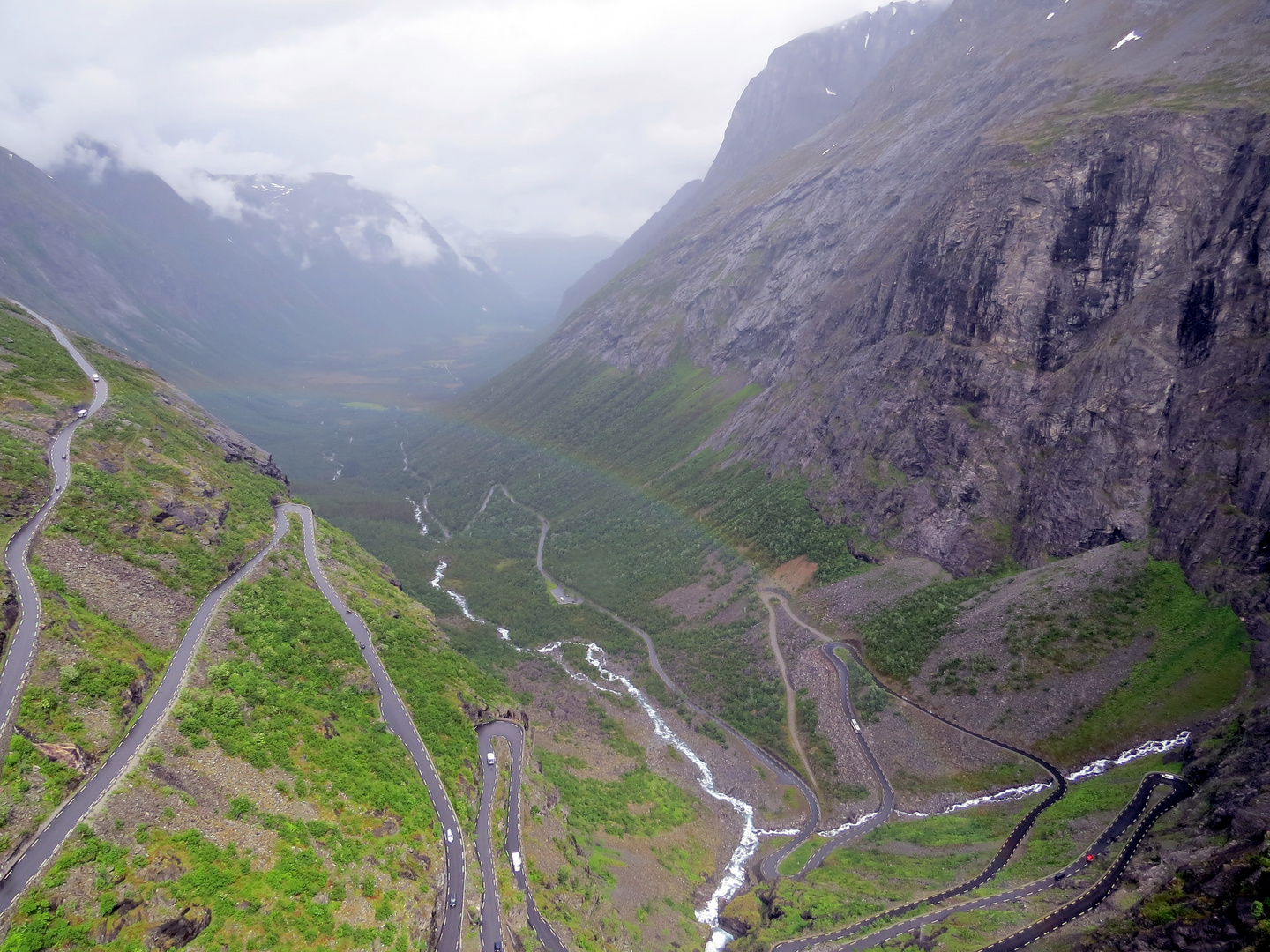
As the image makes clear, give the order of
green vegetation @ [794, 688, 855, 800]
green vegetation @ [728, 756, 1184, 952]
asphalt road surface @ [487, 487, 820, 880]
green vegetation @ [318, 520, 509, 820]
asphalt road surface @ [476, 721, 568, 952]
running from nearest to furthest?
asphalt road surface @ [476, 721, 568, 952]
green vegetation @ [728, 756, 1184, 952]
green vegetation @ [318, 520, 509, 820]
asphalt road surface @ [487, 487, 820, 880]
green vegetation @ [794, 688, 855, 800]

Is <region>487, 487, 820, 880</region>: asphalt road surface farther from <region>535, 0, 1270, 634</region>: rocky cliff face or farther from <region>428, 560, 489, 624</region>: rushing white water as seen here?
<region>535, 0, 1270, 634</region>: rocky cliff face

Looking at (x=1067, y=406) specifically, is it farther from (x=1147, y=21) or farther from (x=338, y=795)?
(x=1147, y=21)

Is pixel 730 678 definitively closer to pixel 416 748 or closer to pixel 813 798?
pixel 813 798

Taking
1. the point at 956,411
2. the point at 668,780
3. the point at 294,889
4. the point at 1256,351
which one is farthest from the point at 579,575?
the point at 1256,351

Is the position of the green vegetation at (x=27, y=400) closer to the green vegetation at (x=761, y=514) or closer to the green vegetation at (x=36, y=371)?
the green vegetation at (x=36, y=371)

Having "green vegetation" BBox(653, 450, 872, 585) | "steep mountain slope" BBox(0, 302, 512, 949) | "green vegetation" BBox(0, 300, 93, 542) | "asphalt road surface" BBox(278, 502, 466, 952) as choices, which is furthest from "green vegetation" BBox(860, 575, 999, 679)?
"green vegetation" BBox(0, 300, 93, 542)
